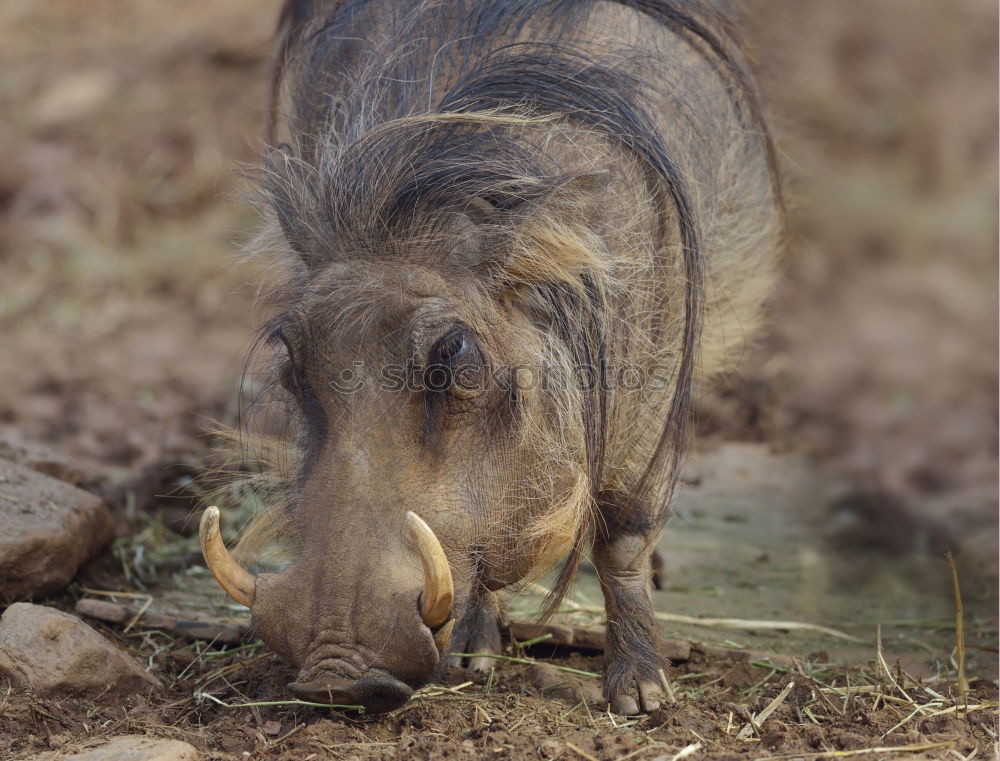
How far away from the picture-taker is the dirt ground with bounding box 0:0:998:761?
254 centimetres

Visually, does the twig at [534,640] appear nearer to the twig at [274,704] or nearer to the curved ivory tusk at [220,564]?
the twig at [274,704]

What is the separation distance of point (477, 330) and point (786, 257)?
222 cm

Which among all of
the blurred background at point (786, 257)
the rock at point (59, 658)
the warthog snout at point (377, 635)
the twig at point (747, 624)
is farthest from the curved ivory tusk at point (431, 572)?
the twig at point (747, 624)

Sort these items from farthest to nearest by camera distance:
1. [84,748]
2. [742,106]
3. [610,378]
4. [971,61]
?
[971,61] → [742,106] → [610,378] → [84,748]

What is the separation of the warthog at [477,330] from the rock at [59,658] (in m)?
0.47

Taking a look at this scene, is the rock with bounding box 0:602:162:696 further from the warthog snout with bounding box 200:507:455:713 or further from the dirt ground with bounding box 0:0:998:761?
the warthog snout with bounding box 200:507:455:713

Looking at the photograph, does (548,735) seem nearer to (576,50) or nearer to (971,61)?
(576,50)

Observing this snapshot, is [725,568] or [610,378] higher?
[610,378]

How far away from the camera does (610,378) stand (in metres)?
2.79

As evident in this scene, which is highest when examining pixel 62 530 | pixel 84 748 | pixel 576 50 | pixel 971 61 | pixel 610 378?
pixel 971 61

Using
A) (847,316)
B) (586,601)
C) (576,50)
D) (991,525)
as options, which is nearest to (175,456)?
(586,601)

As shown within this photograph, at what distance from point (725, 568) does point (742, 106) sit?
1571 millimetres

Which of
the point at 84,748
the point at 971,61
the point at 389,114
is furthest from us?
the point at 971,61

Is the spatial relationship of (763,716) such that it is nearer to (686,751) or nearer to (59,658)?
(686,751)
